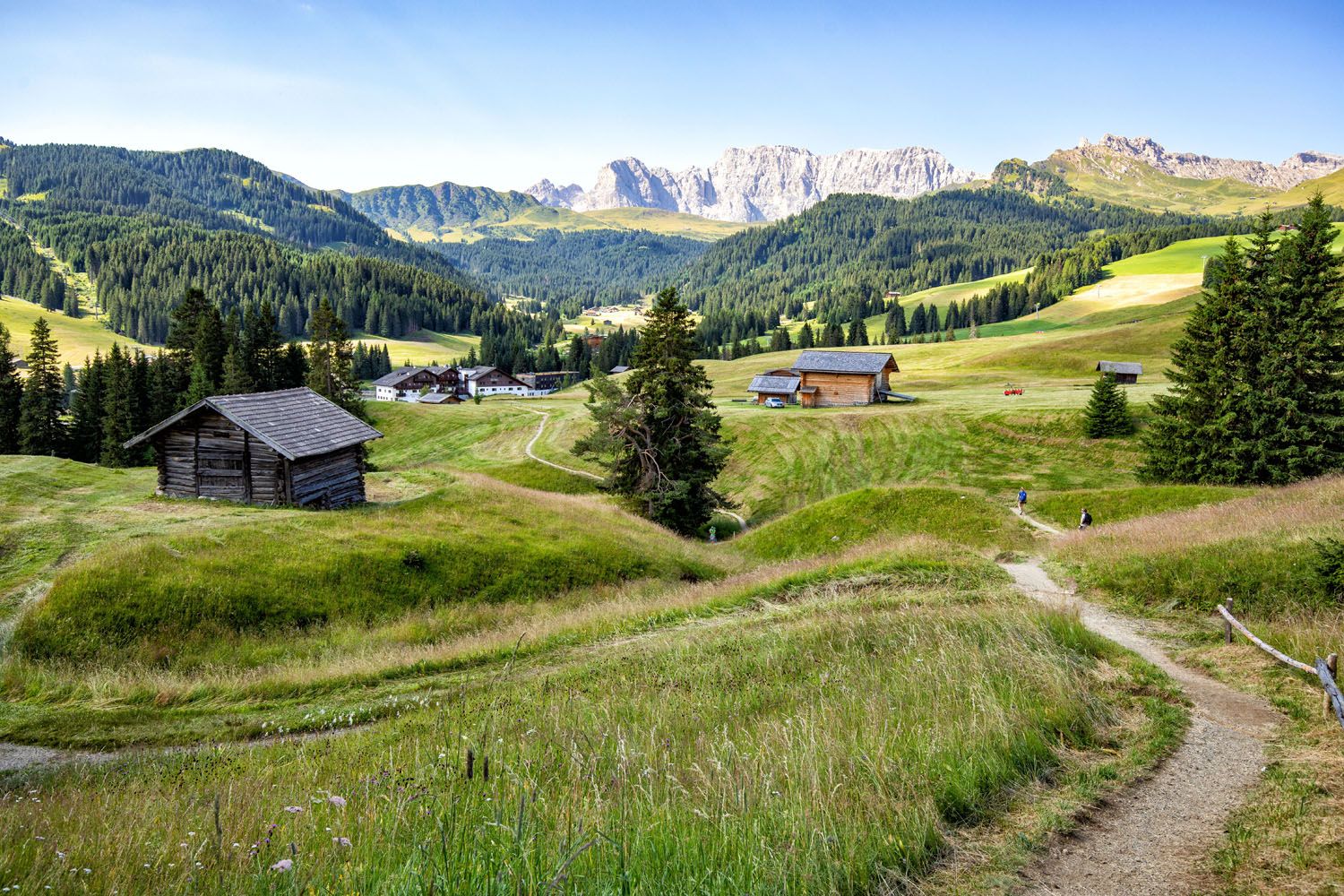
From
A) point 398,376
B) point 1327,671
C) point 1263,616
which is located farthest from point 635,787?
point 398,376

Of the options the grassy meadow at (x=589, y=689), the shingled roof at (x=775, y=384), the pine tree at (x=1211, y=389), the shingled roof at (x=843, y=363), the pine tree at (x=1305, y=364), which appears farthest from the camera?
the shingled roof at (x=775, y=384)

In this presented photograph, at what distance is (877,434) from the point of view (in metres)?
67.4

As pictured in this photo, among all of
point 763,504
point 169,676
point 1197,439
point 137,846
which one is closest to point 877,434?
point 763,504

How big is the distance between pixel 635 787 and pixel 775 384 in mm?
91260

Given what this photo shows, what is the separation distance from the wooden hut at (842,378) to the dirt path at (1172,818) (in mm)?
80576

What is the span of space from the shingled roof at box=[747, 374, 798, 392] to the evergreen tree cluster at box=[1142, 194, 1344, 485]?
53.8 metres

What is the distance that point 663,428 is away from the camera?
44656 mm

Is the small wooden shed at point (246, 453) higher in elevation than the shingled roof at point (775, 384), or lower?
lower

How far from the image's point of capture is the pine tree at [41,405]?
225 ft

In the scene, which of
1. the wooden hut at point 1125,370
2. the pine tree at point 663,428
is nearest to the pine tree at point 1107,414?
the wooden hut at point 1125,370

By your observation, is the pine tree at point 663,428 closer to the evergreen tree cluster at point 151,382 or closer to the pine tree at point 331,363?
the evergreen tree cluster at point 151,382

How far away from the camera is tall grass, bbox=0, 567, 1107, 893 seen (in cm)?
418

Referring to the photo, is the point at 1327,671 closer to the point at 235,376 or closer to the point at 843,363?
the point at 235,376

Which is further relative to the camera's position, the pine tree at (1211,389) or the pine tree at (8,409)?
the pine tree at (8,409)
